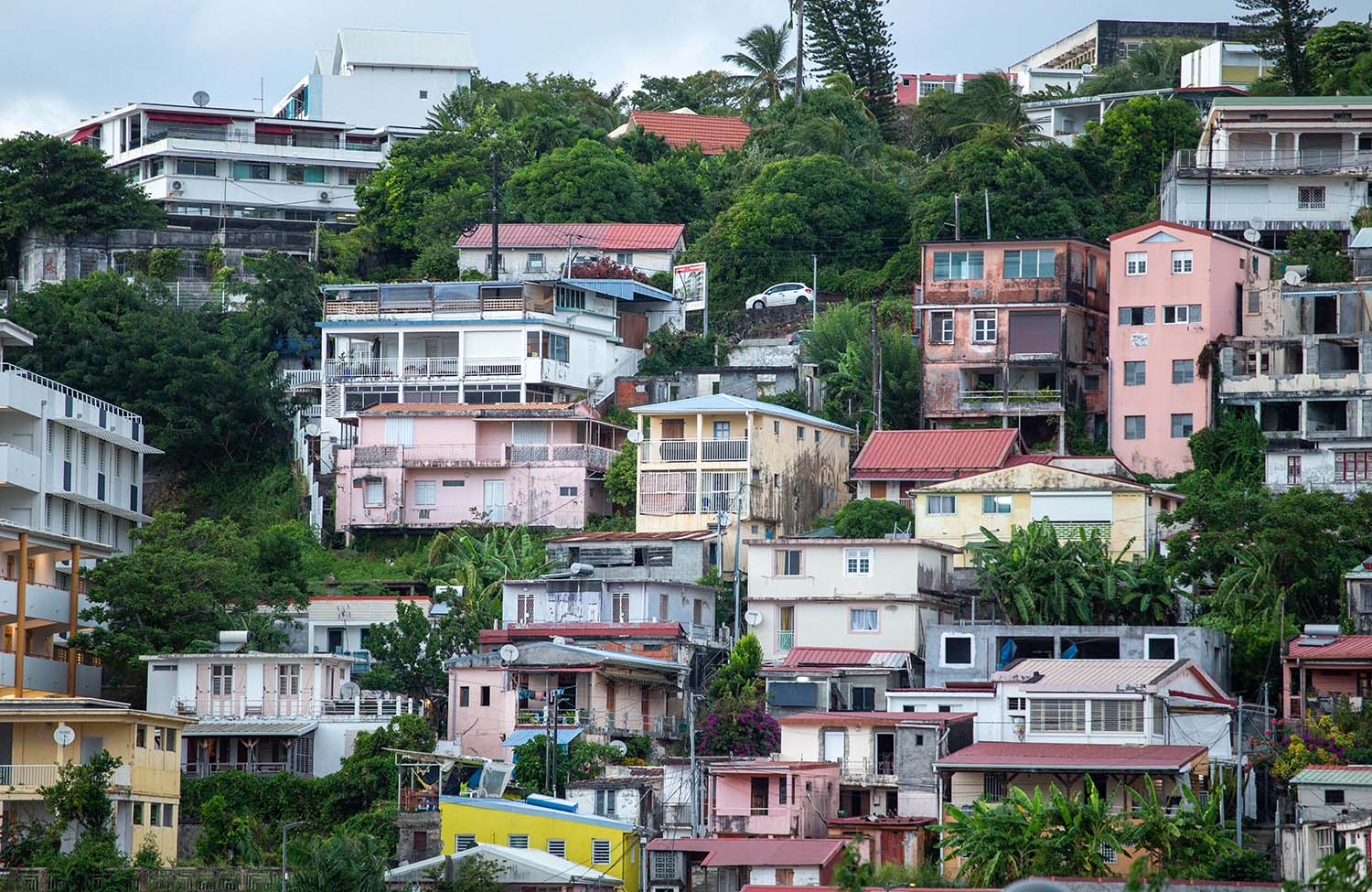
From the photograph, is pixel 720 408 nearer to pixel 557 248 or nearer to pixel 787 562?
pixel 787 562

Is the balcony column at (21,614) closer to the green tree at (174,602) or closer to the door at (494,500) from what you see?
the green tree at (174,602)

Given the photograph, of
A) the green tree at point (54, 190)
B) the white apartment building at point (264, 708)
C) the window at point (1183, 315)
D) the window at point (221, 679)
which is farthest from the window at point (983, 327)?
the green tree at point (54, 190)

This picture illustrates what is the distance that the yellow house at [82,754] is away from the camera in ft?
150

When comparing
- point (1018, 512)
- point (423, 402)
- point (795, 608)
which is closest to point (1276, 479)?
point (1018, 512)

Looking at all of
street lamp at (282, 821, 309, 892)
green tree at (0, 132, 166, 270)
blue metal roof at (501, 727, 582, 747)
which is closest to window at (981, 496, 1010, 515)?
blue metal roof at (501, 727, 582, 747)

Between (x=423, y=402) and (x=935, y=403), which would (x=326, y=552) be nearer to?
(x=423, y=402)

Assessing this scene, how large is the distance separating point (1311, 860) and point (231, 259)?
50546 millimetres

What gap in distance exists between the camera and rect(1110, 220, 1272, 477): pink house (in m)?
63.3

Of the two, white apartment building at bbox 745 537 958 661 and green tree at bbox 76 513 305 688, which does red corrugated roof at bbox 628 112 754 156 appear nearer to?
white apartment building at bbox 745 537 958 661

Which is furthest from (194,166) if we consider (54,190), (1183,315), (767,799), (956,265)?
(767,799)

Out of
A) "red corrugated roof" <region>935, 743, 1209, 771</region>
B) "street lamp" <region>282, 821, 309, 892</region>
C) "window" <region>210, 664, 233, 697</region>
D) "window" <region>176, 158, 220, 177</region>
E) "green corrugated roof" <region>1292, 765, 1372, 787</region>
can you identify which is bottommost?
"street lamp" <region>282, 821, 309, 892</region>

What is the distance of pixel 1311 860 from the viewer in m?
42.6

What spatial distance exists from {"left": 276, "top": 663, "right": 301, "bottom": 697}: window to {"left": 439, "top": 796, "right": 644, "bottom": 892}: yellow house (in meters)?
7.33

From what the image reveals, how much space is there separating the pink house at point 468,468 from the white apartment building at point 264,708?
1287 centimetres
